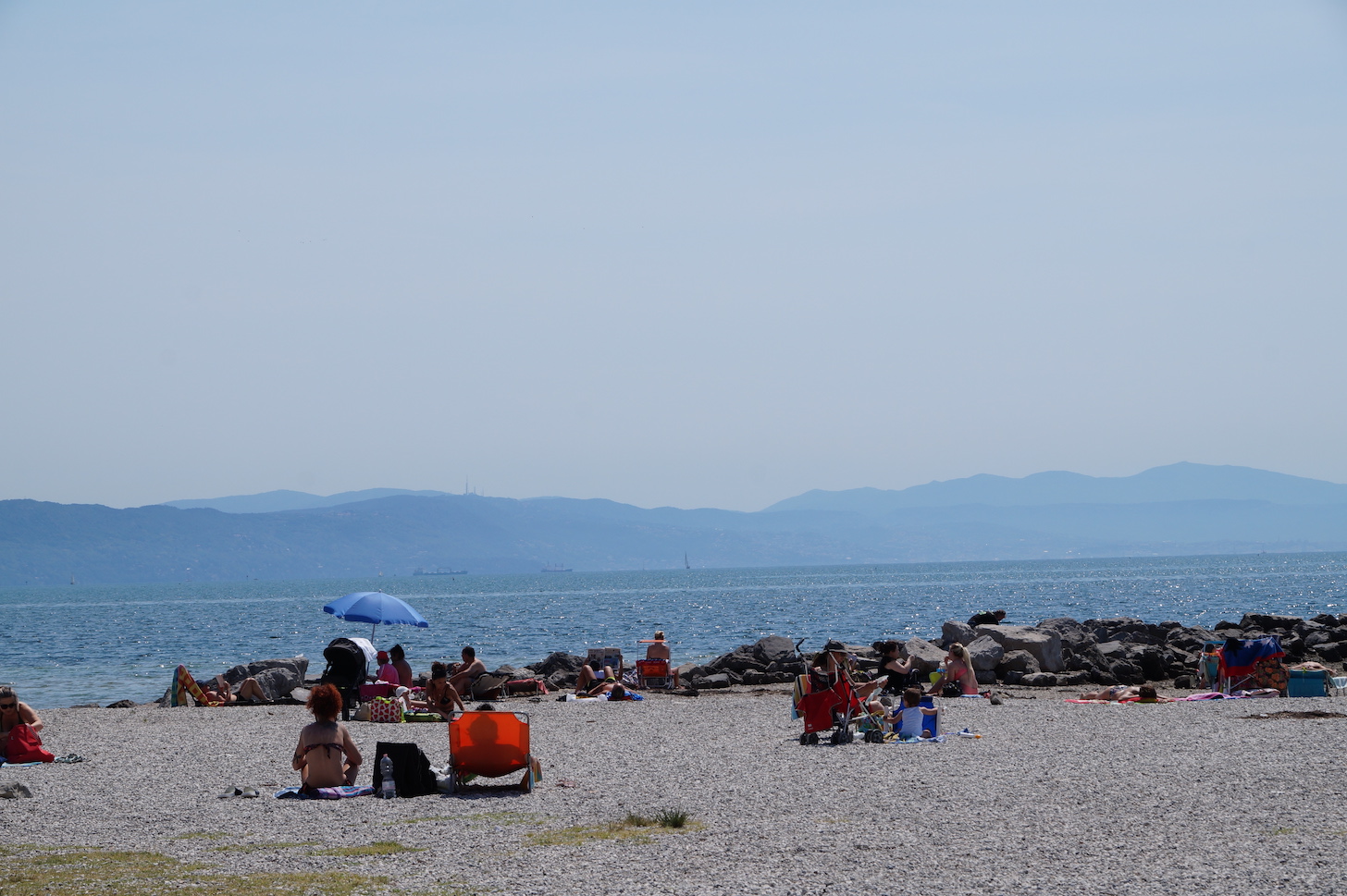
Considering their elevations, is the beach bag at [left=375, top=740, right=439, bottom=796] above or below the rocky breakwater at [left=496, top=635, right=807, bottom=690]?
above

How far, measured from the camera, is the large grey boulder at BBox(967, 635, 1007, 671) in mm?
23731

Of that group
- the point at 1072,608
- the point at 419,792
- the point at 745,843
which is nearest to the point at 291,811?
the point at 419,792

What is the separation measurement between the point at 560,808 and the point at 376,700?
8270mm

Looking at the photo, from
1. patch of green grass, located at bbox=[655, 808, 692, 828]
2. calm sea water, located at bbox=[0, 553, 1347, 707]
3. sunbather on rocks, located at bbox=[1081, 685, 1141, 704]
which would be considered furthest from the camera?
calm sea water, located at bbox=[0, 553, 1347, 707]

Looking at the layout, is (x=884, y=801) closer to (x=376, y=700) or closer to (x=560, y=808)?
(x=560, y=808)

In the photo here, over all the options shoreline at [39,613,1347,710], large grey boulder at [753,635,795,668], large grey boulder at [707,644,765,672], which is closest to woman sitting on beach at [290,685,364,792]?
shoreline at [39,613,1347,710]

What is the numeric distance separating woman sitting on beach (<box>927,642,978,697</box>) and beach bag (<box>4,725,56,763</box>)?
1157 centimetres

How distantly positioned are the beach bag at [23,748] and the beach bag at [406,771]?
16.2ft

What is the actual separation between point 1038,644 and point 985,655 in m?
1.72

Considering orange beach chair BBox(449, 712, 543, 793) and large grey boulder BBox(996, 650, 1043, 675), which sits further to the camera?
large grey boulder BBox(996, 650, 1043, 675)

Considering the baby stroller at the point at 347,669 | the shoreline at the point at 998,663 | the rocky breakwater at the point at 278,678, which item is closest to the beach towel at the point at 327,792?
the baby stroller at the point at 347,669

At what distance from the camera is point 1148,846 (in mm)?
8062

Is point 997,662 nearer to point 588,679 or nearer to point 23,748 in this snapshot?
point 588,679

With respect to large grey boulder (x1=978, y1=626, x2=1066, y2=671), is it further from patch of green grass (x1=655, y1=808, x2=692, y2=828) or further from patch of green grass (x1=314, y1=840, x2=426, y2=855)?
patch of green grass (x1=314, y1=840, x2=426, y2=855)
